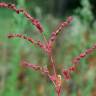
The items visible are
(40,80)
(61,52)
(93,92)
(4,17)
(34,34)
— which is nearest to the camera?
(40,80)

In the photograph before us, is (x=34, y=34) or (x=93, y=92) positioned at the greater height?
(x=93, y=92)

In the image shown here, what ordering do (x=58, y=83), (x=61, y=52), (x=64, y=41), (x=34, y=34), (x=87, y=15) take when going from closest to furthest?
(x=58, y=83)
(x=87, y=15)
(x=61, y=52)
(x=64, y=41)
(x=34, y=34)

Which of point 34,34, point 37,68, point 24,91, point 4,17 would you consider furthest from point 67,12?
point 37,68

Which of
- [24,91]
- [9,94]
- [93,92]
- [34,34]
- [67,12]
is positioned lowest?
[67,12]

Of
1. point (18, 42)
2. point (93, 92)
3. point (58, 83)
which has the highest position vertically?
point (58, 83)

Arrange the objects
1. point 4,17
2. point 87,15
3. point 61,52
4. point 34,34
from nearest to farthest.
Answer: point 87,15
point 61,52
point 34,34
point 4,17

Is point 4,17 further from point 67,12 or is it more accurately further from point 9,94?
point 9,94

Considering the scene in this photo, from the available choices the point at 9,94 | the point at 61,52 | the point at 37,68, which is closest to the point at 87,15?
the point at 9,94

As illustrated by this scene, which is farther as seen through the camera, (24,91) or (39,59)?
(39,59)

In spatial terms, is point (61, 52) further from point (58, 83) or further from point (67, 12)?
point (67, 12)
